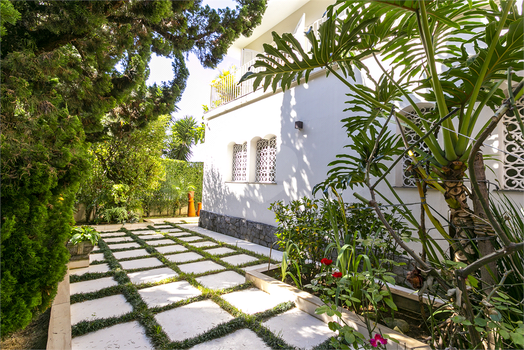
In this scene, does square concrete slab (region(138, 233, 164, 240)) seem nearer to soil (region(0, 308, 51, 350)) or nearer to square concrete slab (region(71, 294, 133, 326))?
square concrete slab (region(71, 294, 133, 326))

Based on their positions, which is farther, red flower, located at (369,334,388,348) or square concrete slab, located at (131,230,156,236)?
square concrete slab, located at (131,230,156,236)

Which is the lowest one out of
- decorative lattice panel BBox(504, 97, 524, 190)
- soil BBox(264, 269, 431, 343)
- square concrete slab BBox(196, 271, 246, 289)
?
square concrete slab BBox(196, 271, 246, 289)

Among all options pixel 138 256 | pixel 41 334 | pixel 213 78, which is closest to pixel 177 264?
pixel 138 256

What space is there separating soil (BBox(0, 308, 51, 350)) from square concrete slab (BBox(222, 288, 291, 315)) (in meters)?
1.60

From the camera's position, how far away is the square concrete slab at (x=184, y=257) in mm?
4236

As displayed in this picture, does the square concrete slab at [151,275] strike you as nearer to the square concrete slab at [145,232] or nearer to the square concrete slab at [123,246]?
the square concrete slab at [123,246]

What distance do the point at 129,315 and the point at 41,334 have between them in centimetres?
67

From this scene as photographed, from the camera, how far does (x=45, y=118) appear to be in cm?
204

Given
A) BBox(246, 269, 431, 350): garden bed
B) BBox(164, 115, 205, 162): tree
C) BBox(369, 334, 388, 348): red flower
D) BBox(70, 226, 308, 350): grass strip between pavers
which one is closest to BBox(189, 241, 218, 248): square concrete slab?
BBox(70, 226, 308, 350): grass strip between pavers

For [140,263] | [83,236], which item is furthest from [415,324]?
[83,236]

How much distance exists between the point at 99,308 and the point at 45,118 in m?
1.90

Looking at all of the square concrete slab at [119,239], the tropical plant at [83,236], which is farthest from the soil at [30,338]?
the square concrete slab at [119,239]

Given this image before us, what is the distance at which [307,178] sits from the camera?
4922 mm

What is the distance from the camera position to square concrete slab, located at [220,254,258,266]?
4.20 metres
